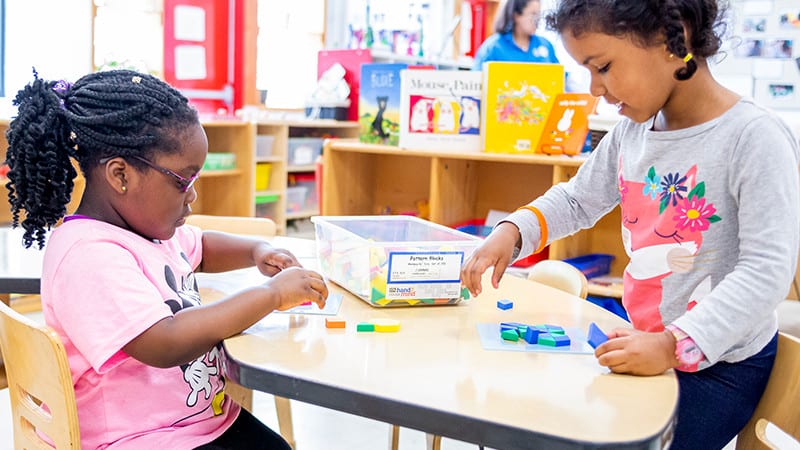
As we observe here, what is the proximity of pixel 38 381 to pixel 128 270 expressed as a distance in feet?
0.68

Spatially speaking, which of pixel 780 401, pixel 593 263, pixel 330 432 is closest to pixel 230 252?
pixel 780 401

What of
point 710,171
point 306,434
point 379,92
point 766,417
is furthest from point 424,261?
point 379,92

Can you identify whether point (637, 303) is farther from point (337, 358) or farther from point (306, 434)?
point (306, 434)

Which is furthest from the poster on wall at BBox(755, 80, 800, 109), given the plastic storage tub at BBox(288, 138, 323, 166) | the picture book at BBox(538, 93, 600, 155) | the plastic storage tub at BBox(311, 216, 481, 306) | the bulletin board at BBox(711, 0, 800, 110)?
the plastic storage tub at BBox(311, 216, 481, 306)

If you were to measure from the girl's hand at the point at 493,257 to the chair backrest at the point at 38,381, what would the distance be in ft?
2.06

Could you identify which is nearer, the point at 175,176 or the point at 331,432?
the point at 175,176

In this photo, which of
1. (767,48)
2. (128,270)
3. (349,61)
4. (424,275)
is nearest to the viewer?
(128,270)

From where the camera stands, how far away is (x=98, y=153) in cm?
123

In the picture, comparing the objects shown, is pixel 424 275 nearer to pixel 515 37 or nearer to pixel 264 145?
pixel 515 37

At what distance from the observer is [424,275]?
1.34 meters

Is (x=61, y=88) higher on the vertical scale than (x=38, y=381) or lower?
higher

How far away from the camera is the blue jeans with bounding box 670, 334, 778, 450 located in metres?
1.21

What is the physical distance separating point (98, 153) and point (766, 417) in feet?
3.71

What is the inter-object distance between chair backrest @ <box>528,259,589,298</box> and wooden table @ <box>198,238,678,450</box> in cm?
38
